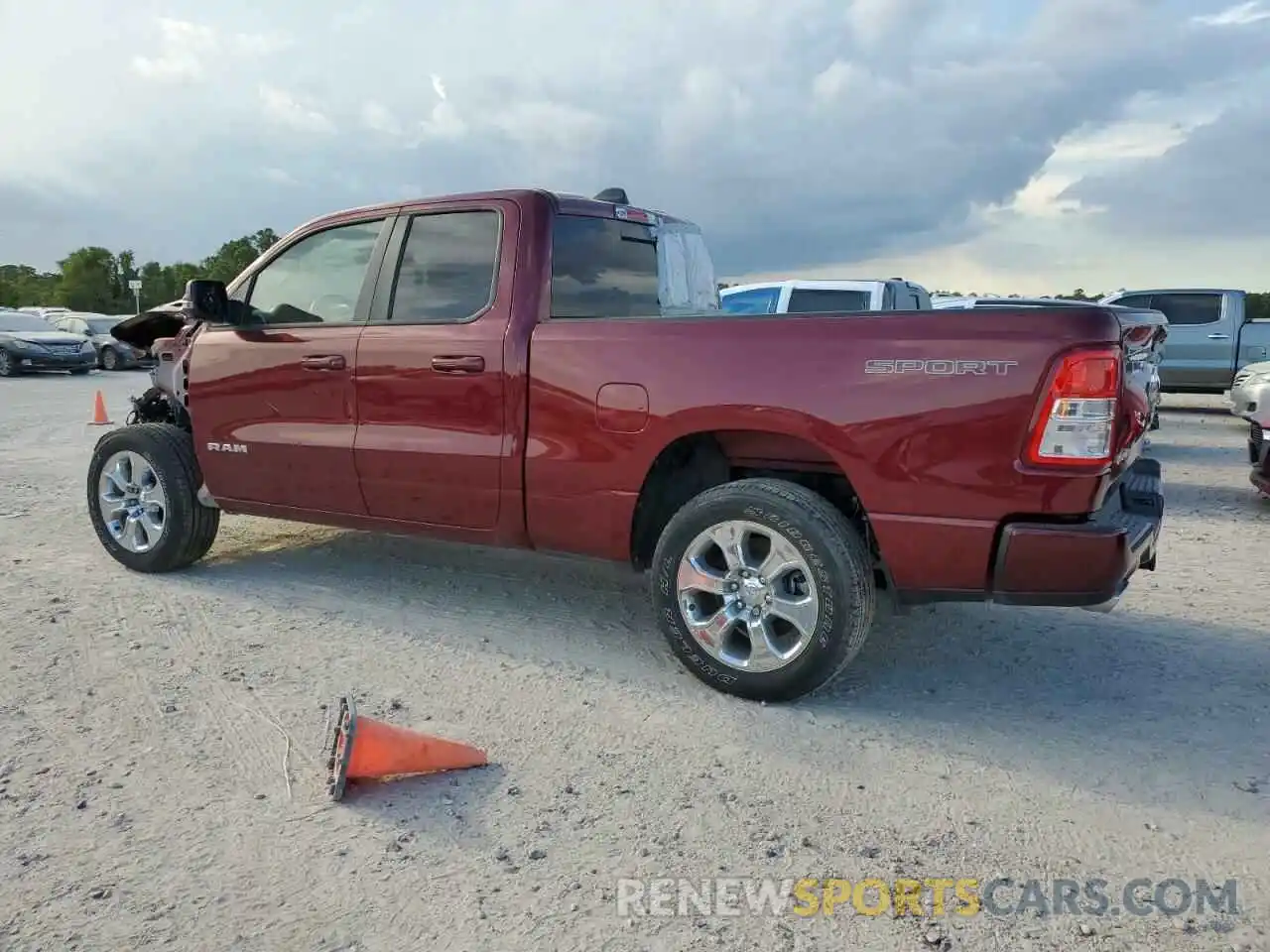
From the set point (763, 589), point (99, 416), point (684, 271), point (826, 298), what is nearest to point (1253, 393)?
point (826, 298)

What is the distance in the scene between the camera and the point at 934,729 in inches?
138

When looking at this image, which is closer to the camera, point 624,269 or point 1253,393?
point 624,269

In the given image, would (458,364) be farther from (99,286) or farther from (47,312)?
(99,286)

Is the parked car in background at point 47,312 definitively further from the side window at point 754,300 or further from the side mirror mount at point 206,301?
the side mirror mount at point 206,301

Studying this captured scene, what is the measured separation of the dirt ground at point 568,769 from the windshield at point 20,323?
67.1ft

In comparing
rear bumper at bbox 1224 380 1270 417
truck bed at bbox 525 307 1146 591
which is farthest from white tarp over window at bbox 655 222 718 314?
rear bumper at bbox 1224 380 1270 417

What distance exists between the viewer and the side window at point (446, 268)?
14.2ft

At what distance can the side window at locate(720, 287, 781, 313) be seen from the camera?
11.6 m

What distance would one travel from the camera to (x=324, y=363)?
4680 millimetres

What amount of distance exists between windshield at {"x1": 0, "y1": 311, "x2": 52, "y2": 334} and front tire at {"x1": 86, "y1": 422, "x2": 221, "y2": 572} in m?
20.3

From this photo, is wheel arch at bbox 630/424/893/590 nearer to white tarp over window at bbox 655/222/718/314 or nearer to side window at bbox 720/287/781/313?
white tarp over window at bbox 655/222/718/314

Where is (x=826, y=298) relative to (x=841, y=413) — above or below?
above

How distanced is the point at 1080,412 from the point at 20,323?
83.4 ft
